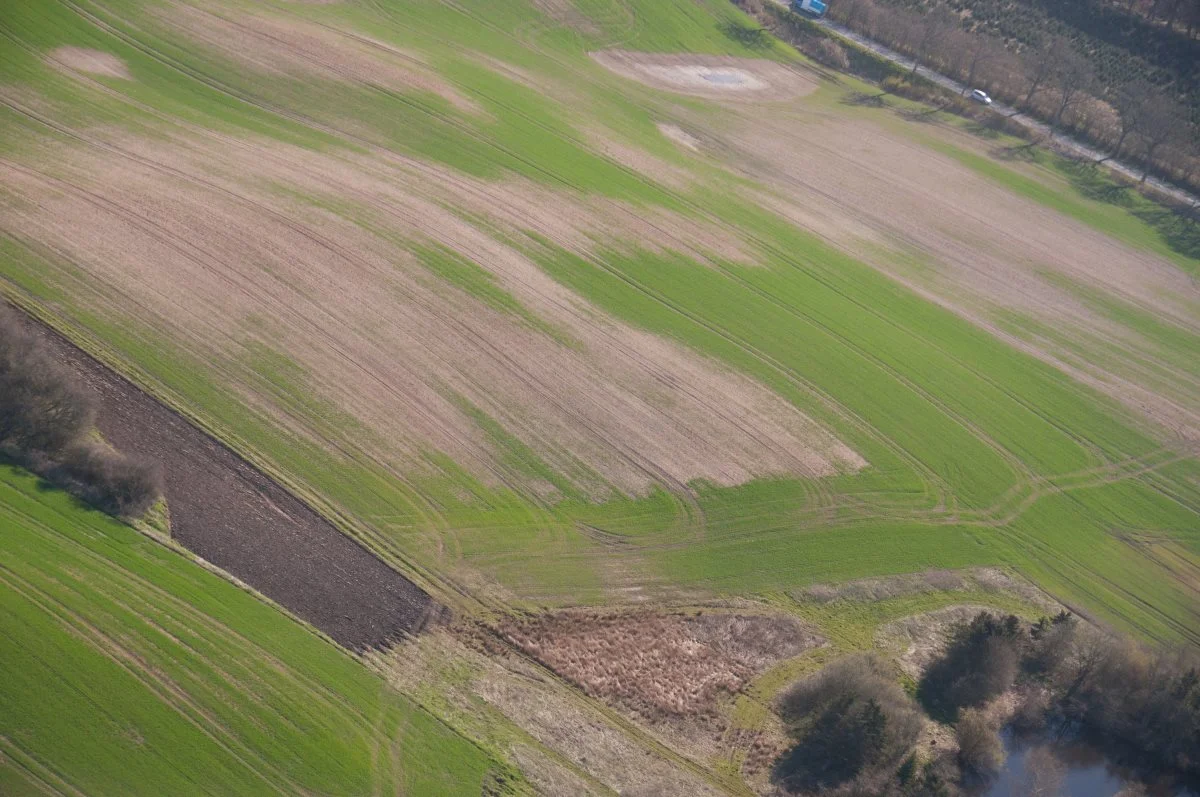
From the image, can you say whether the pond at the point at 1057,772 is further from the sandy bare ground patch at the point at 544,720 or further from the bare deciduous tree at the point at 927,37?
the bare deciduous tree at the point at 927,37

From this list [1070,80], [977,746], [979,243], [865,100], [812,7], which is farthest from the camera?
[812,7]

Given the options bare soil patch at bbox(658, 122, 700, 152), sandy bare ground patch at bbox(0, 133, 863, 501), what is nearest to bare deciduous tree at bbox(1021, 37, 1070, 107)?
bare soil patch at bbox(658, 122, 700, 152)

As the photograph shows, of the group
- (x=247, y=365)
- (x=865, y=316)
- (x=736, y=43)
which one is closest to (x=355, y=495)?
(x=247, y=365)

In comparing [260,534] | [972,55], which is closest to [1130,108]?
[972,55]

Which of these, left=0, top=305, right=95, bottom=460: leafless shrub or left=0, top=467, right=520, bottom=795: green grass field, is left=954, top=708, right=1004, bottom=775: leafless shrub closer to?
left=0, top=467, right=520, bottom=795: green grass field

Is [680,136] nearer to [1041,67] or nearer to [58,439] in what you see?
[1041,67]

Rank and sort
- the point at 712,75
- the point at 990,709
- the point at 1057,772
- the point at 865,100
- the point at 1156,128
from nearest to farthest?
the point at 1057,772
the point at 990,709
the point at 712,75
the point at 1156,128
the point at 865,100
